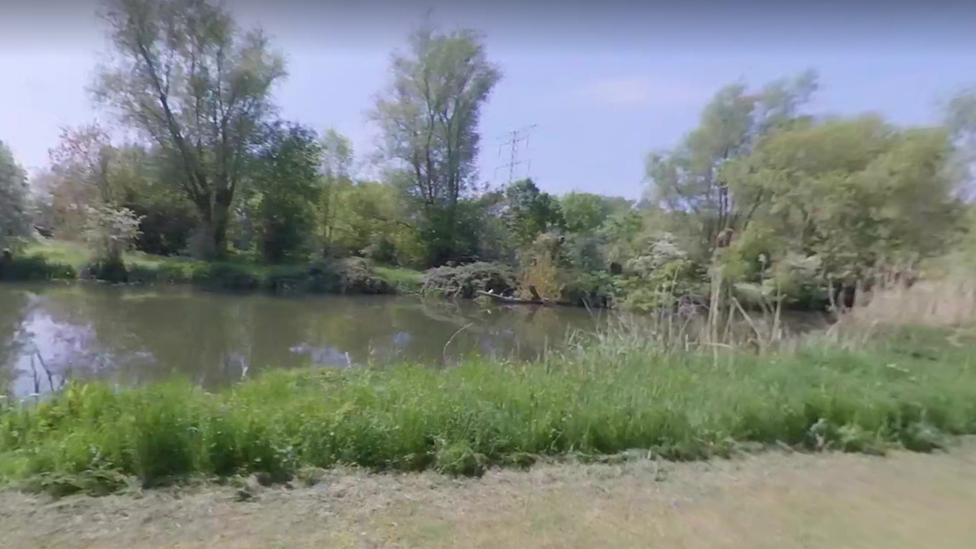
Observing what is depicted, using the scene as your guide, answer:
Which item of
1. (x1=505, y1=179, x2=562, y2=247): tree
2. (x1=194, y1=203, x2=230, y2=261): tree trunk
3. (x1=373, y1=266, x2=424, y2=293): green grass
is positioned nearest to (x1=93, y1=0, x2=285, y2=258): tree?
(x1=194, y1=203, x2=230, y2=261): tree trunk

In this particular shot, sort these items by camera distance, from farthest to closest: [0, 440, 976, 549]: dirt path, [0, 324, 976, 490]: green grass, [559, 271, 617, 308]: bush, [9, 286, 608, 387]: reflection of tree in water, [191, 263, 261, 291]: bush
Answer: [191, 263, 261, 291]: bush < [559, 271, 617, 308]: bush < [9, 286, 608, 387]: reflection of tree in water < [0, 324, 976, 490]: green grass < [0, 440, 976, 549]: dirt path

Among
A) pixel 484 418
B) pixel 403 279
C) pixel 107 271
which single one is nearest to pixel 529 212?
pixel 403 279

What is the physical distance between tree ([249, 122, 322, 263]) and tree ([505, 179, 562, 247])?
25.0 feet

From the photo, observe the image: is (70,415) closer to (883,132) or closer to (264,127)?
(883,132)

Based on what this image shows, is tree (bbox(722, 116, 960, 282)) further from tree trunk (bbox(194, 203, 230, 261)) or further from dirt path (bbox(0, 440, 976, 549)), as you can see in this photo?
tree trunk (bbox(194, 203, 230, 261))

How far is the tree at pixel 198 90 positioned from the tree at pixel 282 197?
0.72 metres

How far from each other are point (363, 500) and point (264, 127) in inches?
876

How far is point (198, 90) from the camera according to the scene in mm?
21344

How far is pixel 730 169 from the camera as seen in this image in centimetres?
1622

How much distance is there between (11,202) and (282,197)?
8353 millimetres

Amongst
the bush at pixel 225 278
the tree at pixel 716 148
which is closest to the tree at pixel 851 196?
the tree at pixel 716 148

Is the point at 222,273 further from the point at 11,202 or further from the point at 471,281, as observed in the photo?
the point at 471,281

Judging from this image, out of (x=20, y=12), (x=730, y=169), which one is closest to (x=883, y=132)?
(x=730, y=169)

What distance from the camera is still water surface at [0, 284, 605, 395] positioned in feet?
26.0
